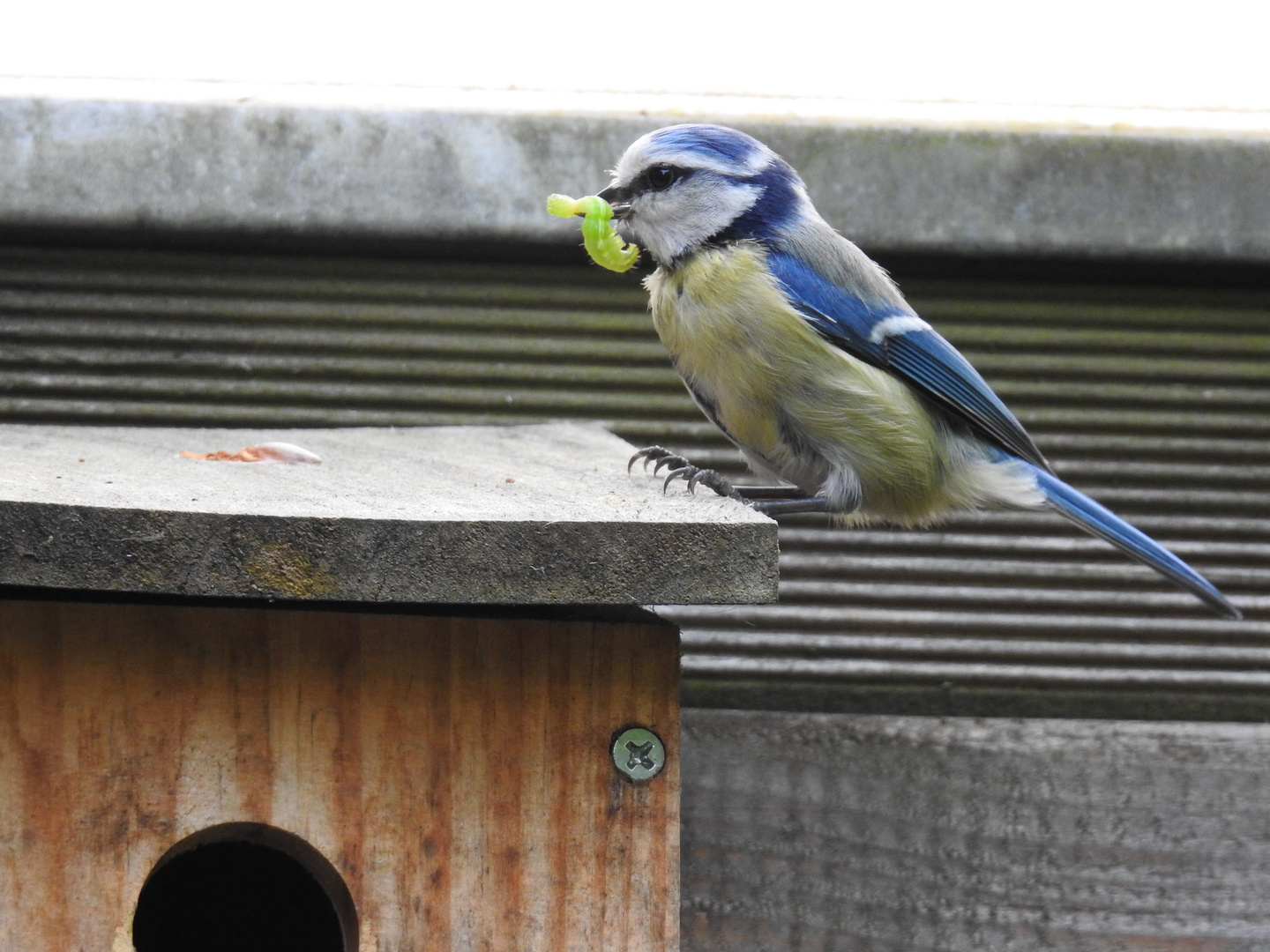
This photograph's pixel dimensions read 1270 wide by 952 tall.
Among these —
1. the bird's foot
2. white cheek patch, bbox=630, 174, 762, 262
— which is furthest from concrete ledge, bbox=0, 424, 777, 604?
white cheek patch, bbox=630, 174, 762, 262

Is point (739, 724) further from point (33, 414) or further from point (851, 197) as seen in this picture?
point (33, 414)

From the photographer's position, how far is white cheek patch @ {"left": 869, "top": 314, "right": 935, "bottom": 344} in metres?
1.80

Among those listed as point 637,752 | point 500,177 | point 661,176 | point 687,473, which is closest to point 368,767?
point 637,752

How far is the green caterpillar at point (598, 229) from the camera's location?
171cm

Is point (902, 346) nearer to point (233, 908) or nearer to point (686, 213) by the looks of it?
point (686, 213)

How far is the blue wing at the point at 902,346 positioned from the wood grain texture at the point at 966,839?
423mm

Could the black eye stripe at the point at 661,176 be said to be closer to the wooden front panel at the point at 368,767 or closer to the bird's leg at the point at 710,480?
the bird's leg at the point at 710,480

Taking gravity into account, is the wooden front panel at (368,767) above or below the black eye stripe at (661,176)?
below

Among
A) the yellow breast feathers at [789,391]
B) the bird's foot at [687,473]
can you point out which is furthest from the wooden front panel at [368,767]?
the yellow breast feathers at [789,391]

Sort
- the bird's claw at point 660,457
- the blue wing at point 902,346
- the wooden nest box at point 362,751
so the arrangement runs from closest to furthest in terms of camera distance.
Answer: the wooden nest box at point 362,751 < the bird's claw at point 660,457 < the blue wing at point 902,346

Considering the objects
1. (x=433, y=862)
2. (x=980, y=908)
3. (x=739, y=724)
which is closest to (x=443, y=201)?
(x=739, y=724)

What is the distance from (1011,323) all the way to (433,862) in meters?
1.18

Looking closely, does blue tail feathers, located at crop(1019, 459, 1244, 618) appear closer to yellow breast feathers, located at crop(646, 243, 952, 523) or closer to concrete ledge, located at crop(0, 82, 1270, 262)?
yellow breast feathers, located at crop(646, 243, 952, 523)

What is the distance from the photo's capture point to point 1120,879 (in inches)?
69.1
